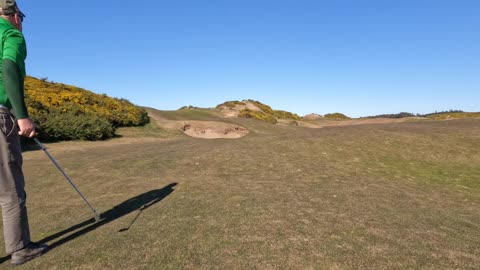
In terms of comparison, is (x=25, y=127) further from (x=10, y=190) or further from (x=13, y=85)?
(x=10, y=190)

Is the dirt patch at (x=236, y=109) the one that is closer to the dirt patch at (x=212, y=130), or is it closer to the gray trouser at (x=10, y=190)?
the dirt patch at (x=212, y=130)

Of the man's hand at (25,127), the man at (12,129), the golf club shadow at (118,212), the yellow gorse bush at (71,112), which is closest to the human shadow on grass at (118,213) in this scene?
the golf club shadow at (118,212)

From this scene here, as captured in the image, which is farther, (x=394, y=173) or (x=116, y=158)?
(x=116, y=158)

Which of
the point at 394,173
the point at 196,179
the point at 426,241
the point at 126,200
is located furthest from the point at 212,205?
the point at 394,173

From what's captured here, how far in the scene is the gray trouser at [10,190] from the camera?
488 centimetres

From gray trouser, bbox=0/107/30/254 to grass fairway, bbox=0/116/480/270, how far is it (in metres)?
0.46

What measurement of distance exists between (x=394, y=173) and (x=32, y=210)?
41.6ft

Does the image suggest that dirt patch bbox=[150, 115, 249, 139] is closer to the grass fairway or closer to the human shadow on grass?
the grass fairway

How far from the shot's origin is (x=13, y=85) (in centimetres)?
471

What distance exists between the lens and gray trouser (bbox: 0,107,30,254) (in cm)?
488

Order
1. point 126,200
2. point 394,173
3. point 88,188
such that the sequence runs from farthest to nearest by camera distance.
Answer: point 394,173
point 88,188
point 126,200

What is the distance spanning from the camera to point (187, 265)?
14.8 feet

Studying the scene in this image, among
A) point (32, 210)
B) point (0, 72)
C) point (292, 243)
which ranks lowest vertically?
point (32, 210)

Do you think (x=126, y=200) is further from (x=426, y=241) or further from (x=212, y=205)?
(x=426, y=241)
